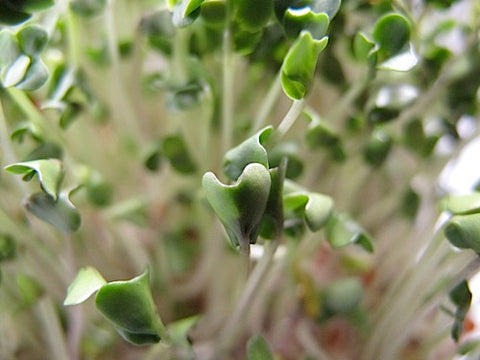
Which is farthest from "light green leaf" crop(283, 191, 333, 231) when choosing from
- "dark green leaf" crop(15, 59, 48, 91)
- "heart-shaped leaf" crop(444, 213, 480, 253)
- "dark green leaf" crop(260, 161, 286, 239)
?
"dark green leaf" crop(15, 59, 48, 91)

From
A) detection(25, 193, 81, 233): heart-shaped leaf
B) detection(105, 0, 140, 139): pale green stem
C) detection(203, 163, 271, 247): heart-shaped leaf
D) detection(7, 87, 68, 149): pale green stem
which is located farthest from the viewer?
detection(105, 0, 140, 139): pale green stem

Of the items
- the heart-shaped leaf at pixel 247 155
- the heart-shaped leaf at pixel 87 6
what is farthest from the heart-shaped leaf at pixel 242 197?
the heart-shaped leaf at pixel 87 6

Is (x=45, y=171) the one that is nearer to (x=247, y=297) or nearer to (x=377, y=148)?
(x=247, y=297)

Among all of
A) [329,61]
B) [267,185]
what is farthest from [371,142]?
[267,185]

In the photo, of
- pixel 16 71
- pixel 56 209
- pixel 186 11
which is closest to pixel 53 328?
pixel 56 209

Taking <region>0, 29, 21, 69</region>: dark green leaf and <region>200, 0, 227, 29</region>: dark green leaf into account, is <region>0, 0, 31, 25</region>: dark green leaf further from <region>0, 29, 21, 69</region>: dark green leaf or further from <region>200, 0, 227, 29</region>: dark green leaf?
<region>200, 0, 227, 29</region>: dark green leaf

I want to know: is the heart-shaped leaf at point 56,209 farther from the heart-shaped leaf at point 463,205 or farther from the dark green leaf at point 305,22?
the heart-shaped leaf at point 463,205
